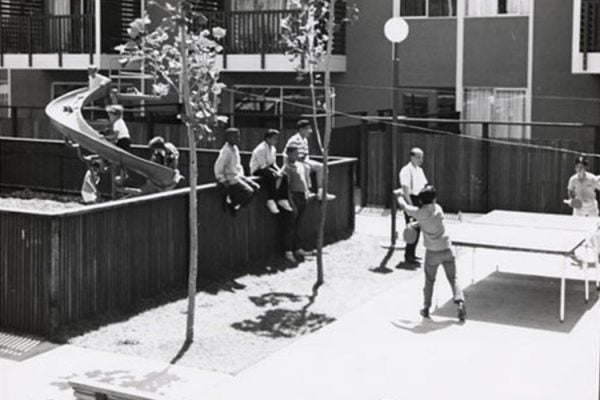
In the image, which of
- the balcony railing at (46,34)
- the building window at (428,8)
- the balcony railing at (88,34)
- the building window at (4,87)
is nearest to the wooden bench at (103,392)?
the balcony railing at (88,34)

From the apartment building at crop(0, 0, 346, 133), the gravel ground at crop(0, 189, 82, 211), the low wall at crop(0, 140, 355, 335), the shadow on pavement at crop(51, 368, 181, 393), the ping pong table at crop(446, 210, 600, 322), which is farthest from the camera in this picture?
the apartment building at crop(0, 0, 346, 133)

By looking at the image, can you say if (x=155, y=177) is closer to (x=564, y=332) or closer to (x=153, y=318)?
(x=153, y=318)

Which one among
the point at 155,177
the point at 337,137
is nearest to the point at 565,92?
the point at 337,137

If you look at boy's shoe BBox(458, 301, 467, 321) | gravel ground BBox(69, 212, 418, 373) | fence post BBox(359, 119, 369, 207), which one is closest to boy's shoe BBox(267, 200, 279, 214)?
gravel ground BBox(69, 212, 418, 373)

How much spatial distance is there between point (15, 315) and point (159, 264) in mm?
2162

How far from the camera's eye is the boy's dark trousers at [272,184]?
16.0 metres

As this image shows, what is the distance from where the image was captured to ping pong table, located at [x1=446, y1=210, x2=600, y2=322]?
12.5 metres

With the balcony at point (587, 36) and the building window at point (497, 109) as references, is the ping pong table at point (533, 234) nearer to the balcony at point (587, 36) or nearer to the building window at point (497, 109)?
the balcony at point (587, 36)

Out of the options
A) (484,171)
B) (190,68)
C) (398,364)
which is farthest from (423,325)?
(484,171)

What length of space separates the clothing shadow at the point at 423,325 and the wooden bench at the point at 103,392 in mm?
4414

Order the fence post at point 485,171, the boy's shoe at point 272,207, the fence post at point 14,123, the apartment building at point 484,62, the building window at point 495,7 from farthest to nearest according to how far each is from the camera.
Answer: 1. the fence post at point 14,123
2. the building window at point 495,7
3. the apartment building at point 484,62
4. the fence post at point 485,171
5. the boy's shoe at point 272,207

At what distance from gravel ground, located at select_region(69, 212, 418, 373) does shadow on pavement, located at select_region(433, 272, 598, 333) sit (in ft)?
4.50

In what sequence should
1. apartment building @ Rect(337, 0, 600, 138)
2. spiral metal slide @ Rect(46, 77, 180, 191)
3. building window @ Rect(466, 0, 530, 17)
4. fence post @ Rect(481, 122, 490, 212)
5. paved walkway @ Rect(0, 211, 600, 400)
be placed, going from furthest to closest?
1. building window @ Rect(466, 0, 530, 17)
2. apartment building @ Rect(337, 0, 600, 138)
3. fence post @ Rect(481, 122, 490, 212)
4. spiral metal slide @ Rect(46, 77, 180, 191)
5. paved walkway @ Rect(0, 211, 600, 400)

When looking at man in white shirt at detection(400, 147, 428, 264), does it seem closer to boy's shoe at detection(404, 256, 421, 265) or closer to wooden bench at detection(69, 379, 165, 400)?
boy's shoe at detection(404, 256, 421, 265)
